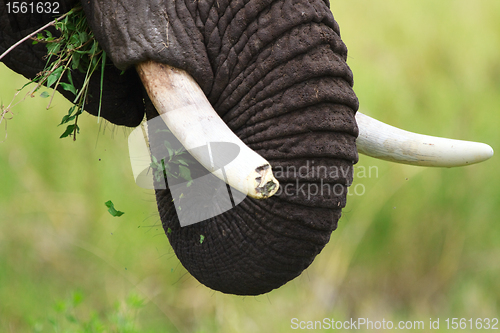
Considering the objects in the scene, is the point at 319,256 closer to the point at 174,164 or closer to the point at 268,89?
the point at 174,164

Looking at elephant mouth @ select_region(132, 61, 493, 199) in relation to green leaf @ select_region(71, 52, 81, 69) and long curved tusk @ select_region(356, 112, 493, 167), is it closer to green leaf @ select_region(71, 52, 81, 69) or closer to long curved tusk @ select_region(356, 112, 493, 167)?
long curved tusk @ select_region(356, 112, 493, 167)

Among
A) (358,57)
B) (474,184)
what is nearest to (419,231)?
(474,184)

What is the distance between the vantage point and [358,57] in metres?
3.64

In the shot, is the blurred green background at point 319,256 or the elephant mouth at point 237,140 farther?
the blurred green background at point 319,256

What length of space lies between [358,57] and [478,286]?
164 cm

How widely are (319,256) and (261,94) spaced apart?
6.82ft

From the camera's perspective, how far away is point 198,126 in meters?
1.17

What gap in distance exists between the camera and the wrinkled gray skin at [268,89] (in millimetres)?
1224

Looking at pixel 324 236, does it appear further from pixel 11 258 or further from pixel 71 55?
pixel 11 258

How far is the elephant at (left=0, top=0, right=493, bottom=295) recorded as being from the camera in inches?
48.1

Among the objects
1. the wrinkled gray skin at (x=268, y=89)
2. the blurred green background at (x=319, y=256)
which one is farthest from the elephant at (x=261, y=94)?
the blurred green background at (x=319, y=256)

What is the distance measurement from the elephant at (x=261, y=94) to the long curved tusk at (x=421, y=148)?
0.24 metres
